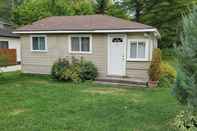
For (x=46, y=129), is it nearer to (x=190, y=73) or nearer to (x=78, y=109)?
(x=78, y=109)

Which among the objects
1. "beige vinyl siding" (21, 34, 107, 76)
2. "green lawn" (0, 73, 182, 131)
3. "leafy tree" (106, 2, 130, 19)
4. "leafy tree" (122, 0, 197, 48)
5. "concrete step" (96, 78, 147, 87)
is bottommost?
"green lawn" (0, 73, 182, 131)

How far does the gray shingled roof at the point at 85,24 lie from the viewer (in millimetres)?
13320

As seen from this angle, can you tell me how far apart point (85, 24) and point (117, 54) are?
279 cm

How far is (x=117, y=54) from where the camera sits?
13.4 metres

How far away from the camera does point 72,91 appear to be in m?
10.3

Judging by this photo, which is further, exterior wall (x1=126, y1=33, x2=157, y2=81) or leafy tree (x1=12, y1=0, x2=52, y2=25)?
leafy tree (x1=12, y1=0, x2=52, y2=25)

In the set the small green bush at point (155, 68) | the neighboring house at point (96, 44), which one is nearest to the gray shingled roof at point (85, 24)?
the neighboring house at point (96, 44)

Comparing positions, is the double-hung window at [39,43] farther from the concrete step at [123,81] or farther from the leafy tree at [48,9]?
the leafy tree at [48,9]

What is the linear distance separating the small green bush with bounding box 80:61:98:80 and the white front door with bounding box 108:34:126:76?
848mm

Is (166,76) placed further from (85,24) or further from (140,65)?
(85,24)

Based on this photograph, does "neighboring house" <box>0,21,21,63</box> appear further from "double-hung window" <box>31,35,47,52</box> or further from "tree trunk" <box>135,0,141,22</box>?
"tree trunk" <box>135,0,141,22</box>

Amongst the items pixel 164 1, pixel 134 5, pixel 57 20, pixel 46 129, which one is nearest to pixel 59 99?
pixel 46 129

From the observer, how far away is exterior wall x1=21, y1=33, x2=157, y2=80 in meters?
13.1

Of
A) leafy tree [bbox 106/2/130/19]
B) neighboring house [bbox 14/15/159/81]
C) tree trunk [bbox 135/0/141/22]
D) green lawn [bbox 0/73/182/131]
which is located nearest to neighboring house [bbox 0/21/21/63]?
neighboring house [bbox 14/15/159/81]
